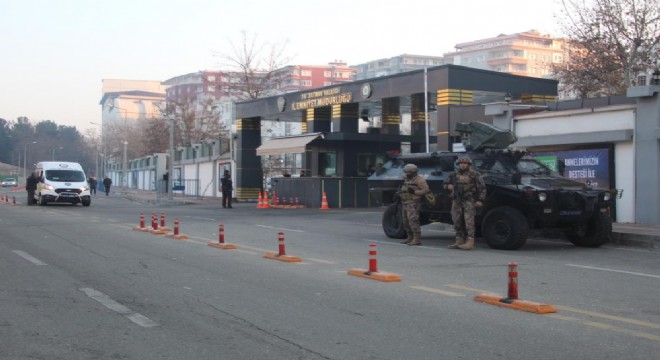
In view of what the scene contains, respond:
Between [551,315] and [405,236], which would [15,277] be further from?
[405,236]

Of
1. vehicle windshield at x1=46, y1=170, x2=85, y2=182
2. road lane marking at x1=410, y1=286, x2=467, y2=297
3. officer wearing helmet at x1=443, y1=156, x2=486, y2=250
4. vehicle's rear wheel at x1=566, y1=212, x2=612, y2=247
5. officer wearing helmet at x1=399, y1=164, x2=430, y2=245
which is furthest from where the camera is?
vehicle windshield at x1=46, y1=170, x2=85, y2=182

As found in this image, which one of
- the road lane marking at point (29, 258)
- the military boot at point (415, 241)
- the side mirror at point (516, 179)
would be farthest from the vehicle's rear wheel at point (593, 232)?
the road lane marking at point (29, 258)

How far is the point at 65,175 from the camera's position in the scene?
33.1m

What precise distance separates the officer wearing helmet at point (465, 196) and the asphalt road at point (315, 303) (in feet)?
1.79

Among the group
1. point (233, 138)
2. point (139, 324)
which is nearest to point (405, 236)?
point (139, 324)

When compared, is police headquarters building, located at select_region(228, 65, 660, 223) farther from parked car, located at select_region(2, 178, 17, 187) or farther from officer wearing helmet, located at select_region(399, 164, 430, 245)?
parked car, located at select_region(2, 178, 17, 187)

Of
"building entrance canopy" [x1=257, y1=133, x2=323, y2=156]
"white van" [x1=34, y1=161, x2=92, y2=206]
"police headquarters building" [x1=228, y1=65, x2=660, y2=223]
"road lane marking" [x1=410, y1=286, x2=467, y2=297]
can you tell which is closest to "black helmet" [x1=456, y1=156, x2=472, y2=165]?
"police headquarters building" [x1=228, y1=65, x2=660, y2=223]

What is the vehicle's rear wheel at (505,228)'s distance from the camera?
13539 millimetres

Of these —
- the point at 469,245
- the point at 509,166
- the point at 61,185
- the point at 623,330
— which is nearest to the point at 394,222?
the point at 469,245

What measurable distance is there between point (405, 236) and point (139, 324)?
32.8 ft

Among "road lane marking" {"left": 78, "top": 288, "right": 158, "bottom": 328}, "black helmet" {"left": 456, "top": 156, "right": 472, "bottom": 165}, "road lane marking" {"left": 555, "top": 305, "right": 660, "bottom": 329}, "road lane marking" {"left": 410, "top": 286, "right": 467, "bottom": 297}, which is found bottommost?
"road lane marking" {"left": 78, "top": 288, "right": 158, "bottom": 328}

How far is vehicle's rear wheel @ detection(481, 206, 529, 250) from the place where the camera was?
13.5 metres

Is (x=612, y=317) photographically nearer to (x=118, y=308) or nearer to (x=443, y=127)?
(x=118, y=308)

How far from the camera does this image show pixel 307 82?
150 m
